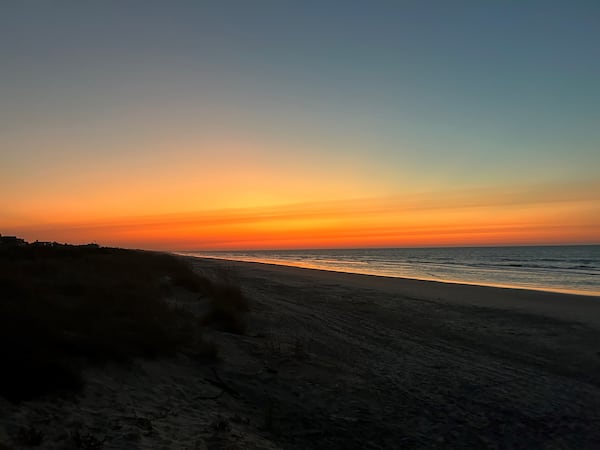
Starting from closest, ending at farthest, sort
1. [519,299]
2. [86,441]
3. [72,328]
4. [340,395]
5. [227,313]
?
[86,441], [72,328], [340,395], [227,313], [519,299]

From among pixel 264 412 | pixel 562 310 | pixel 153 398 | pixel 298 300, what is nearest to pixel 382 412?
pixel 264 412

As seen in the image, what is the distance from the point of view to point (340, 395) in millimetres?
8164

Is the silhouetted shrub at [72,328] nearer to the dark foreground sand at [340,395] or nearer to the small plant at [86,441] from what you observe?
the dark foreground sand at [340,395]

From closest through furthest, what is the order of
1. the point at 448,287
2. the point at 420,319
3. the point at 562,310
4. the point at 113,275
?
the point at 113,275 → the point at 420,319 → the point at 562,310 → the point at 448,287

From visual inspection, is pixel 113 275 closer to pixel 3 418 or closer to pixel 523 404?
pixel 3 418

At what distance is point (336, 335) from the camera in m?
12.7

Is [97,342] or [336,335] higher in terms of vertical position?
[97,342]

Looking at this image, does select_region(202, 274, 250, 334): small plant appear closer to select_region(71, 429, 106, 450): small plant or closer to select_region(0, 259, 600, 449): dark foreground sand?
select_region(0, 259, 600, 449): dark foreground sand

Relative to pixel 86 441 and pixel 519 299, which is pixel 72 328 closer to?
pixel 86 441

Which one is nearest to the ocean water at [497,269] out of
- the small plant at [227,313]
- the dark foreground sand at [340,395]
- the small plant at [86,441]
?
the dark foreground sand at [340,395]

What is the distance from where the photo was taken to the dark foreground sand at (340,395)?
5.90 metres

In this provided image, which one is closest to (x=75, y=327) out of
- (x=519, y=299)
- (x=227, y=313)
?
(x=227, y=313)

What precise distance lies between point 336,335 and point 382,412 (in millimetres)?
5051

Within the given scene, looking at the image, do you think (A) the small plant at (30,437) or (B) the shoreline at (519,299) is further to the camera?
(B) the shoreline at (519,299)
